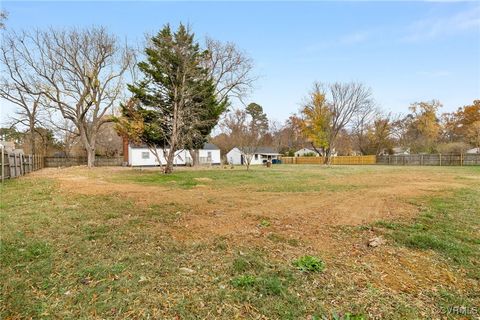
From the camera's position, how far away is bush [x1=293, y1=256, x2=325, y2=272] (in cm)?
290

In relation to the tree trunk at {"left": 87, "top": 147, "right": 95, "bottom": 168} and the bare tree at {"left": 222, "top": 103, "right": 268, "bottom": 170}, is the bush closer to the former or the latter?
the bare tree at {"left": 222, "top": 103, "right": 268, "bottom": 170}

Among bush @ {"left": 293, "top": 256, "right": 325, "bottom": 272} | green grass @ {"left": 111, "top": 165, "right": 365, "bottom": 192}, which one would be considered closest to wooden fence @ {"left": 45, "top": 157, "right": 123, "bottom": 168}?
green grass @ {"left": 111, "top": 165, "right": 365, "bottom": 192}

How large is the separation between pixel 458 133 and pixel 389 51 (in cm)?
4607

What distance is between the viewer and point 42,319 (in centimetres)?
208

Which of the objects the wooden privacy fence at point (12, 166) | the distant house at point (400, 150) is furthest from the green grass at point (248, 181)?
the distant house at point (400, 150)

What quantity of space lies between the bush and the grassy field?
2 cm

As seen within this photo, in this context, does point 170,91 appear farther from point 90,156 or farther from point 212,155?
point 212,155

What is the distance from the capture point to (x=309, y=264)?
299 cm

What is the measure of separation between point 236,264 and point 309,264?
2.81 ft

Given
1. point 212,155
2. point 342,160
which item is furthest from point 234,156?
point 342,160

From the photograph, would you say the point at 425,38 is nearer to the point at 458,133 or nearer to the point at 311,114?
the point at 311,114

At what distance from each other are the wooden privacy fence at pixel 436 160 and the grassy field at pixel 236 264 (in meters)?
32.9

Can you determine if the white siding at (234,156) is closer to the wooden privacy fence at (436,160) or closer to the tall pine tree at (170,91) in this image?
the wooden privacy fence at (436,160)

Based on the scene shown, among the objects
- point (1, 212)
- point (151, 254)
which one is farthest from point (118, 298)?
point (1, 212)
